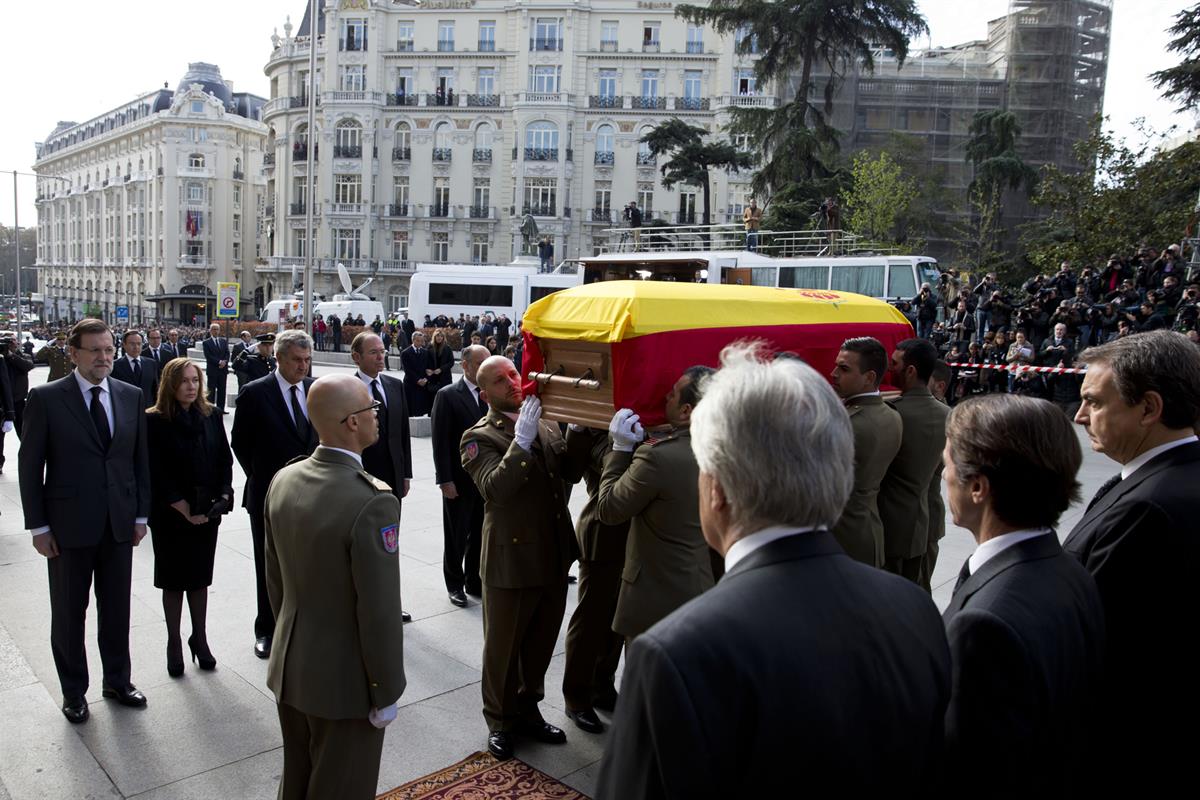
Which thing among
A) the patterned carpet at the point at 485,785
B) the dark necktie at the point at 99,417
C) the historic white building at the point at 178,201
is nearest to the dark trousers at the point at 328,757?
the patterned carpet at the point at 485,785

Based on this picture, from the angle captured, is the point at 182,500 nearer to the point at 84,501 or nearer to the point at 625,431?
the point at 84,501

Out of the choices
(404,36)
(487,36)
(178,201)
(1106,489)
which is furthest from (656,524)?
(178,201)

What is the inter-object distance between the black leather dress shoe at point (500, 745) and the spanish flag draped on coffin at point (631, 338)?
1.51m

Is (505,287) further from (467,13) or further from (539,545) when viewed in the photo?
(539,545)

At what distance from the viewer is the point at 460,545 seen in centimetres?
602

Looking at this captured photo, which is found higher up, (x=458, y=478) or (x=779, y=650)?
(x=779, y=650)

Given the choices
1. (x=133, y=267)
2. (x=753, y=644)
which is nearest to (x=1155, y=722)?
(x=753, y=644)

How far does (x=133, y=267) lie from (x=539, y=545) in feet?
259

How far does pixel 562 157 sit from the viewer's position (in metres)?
49.0

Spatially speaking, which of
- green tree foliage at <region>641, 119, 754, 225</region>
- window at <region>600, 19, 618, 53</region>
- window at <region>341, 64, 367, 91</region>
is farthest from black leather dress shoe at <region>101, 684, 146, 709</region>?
window at <region>341, 64, 367, 91</region>

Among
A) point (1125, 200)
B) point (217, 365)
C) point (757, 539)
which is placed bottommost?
point (217, 365)

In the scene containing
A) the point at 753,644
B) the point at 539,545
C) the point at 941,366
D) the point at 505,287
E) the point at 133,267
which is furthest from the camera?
the point at 133,267

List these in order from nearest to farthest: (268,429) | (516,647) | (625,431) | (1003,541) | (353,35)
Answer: (1003,541)
(625,431)
(516,647)
(268,429)
(353,35)

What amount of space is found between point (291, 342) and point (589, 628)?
2.51 m
